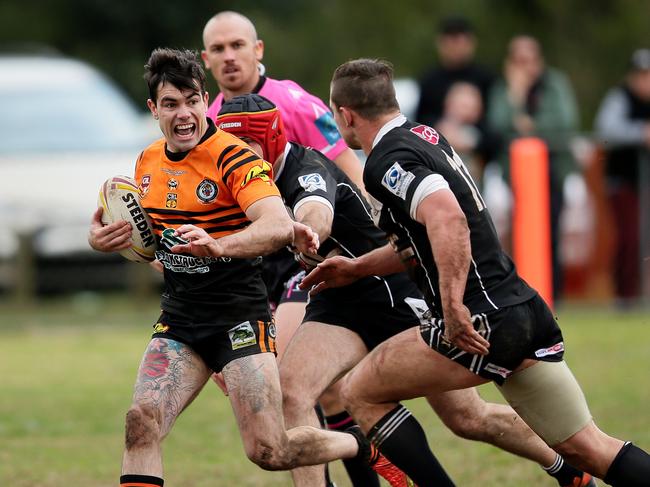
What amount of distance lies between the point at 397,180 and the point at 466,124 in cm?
816

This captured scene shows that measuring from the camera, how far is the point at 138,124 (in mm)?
16328

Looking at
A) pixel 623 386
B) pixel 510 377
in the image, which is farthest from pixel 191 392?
pixel 623 386

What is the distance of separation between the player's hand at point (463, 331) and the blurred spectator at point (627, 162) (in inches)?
360

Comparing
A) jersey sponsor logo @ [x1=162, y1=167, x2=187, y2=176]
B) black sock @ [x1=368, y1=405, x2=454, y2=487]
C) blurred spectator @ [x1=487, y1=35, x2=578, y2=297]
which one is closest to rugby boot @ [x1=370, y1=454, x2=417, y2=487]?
black sock @ [x1=368, y1=405, x2=454, y2=487]

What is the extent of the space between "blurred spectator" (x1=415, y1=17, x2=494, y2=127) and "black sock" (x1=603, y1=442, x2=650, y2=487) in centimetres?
816

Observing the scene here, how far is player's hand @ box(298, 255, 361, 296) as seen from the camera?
674 cm

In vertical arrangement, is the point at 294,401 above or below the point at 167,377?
below

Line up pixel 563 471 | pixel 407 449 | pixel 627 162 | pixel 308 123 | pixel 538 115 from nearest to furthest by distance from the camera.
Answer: pixel 407 449 → pixel 563 471 → pixel 308 123 → pixel 538 115 → pixel 627 162

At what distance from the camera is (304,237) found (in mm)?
6301

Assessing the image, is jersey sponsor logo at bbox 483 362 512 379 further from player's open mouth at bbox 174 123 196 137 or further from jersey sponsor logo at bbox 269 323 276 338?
player's open mouth at bbox 174 123 196 137

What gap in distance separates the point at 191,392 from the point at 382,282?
125cm

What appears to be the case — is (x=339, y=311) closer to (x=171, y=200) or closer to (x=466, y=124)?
(x=171, y=200)

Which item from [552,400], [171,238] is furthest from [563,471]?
[171,238]

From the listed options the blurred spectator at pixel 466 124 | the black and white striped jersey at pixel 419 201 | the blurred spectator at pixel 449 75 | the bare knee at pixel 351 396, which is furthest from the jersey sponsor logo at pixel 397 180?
the blurred spectator at pixel 449 75
